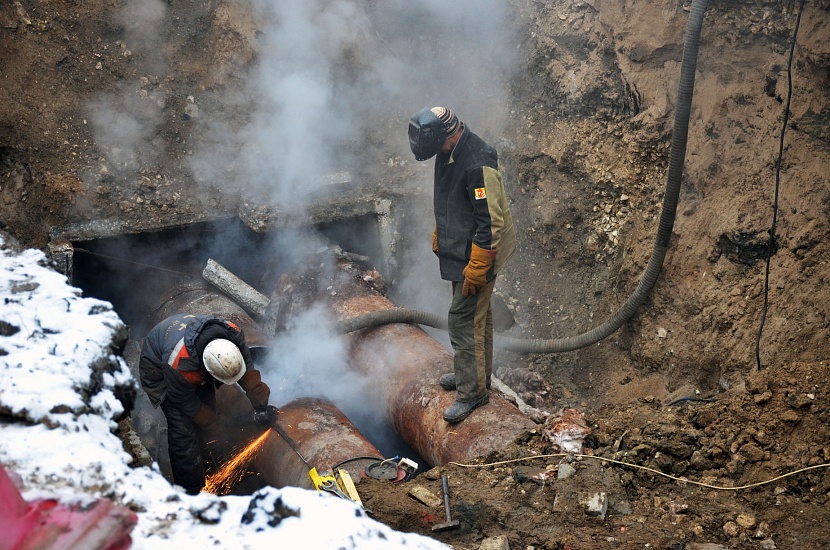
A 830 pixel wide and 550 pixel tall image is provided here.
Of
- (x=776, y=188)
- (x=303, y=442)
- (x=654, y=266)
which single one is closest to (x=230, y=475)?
(x=303, y=442)

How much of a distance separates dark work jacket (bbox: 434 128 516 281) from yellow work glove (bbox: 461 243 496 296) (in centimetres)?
5

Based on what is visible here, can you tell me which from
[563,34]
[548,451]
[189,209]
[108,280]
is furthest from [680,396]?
[108,280]

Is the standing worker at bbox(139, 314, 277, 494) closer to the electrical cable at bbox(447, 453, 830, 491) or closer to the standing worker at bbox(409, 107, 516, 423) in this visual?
the standing worker at bbox(409, 107, 516, 423)

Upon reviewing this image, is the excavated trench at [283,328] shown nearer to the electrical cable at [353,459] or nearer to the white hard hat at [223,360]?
the electrical cable at [353,459]

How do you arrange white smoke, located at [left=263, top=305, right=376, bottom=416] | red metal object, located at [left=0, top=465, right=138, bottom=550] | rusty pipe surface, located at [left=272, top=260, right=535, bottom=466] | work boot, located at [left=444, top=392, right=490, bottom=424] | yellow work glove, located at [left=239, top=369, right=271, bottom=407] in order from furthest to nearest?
1. white smoke, located at [left=263, top=305, right=376, bottom=416]
2. yellow work glove, located at [left=239, top=369, right=271, bottom=407]
3. work boot, located at [left=444, top=392, right=490, bottom=424]
4. rusty pipe surface, located at [left=272, top=260, right=535, bottom=466]
5. red metal object, located at [left=0, top=465, right=138, bottom=550]

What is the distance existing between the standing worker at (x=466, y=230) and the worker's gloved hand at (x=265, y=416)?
1.17 meters

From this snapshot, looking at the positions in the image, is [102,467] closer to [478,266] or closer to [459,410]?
[459,410]

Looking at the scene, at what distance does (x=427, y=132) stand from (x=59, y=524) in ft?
9.82

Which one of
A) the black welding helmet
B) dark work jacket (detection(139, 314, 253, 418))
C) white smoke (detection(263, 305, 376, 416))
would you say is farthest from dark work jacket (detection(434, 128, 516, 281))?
dark work jacket (detection(139, 314, 253, 418))

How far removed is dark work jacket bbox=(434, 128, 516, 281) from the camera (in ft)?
13.6

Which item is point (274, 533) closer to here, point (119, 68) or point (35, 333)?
point (35, 333)

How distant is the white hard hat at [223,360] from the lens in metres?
4.19

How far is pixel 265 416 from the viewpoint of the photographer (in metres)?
4.48

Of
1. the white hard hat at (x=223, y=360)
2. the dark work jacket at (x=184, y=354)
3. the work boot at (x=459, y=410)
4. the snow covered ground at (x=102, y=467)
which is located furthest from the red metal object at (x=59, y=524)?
the work boot at (x=459, y=410)
